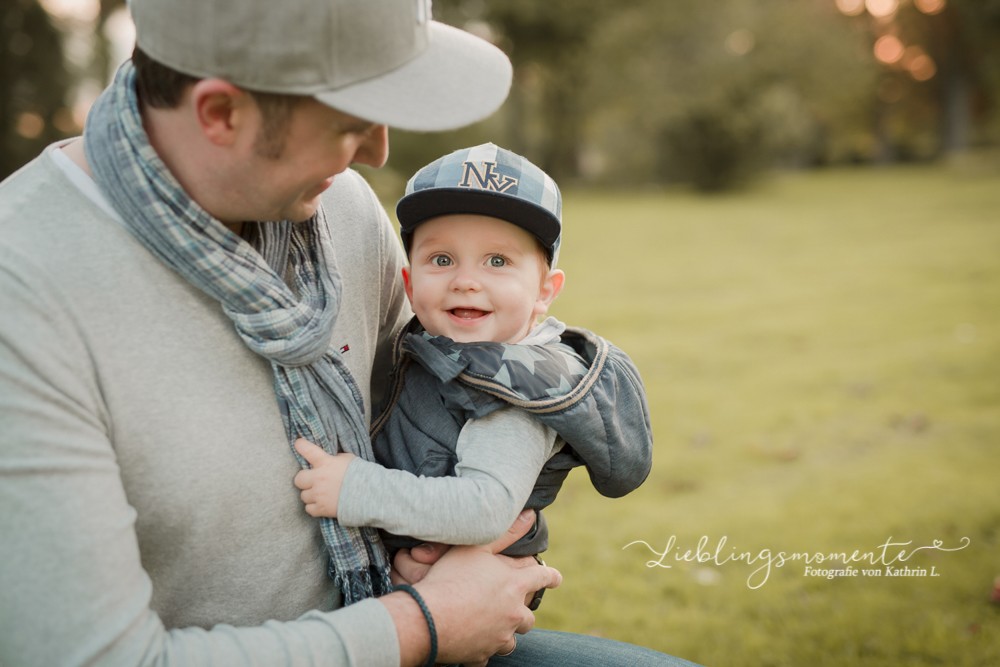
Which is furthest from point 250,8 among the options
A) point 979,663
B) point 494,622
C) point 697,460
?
point 697,460

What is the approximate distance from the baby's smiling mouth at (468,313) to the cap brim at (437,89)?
0.56m

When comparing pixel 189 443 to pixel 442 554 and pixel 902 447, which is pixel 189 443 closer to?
pixel 442 554

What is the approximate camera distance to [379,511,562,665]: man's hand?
1385 millimetres

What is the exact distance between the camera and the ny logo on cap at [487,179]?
1695 mm

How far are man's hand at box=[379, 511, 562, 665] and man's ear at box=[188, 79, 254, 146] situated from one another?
907mm

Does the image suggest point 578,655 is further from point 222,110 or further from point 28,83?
point 28,83

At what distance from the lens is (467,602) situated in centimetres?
146

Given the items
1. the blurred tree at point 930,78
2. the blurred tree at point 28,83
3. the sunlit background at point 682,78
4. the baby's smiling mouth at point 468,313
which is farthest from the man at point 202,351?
the blurred tree at point 930,78

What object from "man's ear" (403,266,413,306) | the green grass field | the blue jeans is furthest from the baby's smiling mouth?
the green grass field

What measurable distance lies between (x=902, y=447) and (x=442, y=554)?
4.28 meters

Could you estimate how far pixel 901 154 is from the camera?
41.2m

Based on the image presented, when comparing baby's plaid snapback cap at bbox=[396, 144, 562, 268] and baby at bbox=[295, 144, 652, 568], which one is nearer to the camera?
baby at bbox=[295, 144, 652, 568]

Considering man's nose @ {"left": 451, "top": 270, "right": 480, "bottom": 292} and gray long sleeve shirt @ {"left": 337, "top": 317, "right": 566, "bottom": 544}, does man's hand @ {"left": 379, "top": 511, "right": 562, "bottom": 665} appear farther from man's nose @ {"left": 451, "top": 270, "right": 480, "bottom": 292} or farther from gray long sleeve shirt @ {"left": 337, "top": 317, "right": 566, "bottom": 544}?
man's nose @ {"left": 451, "top": 270, "right": 480, "bottom": 292}

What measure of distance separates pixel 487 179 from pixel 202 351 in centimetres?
76
